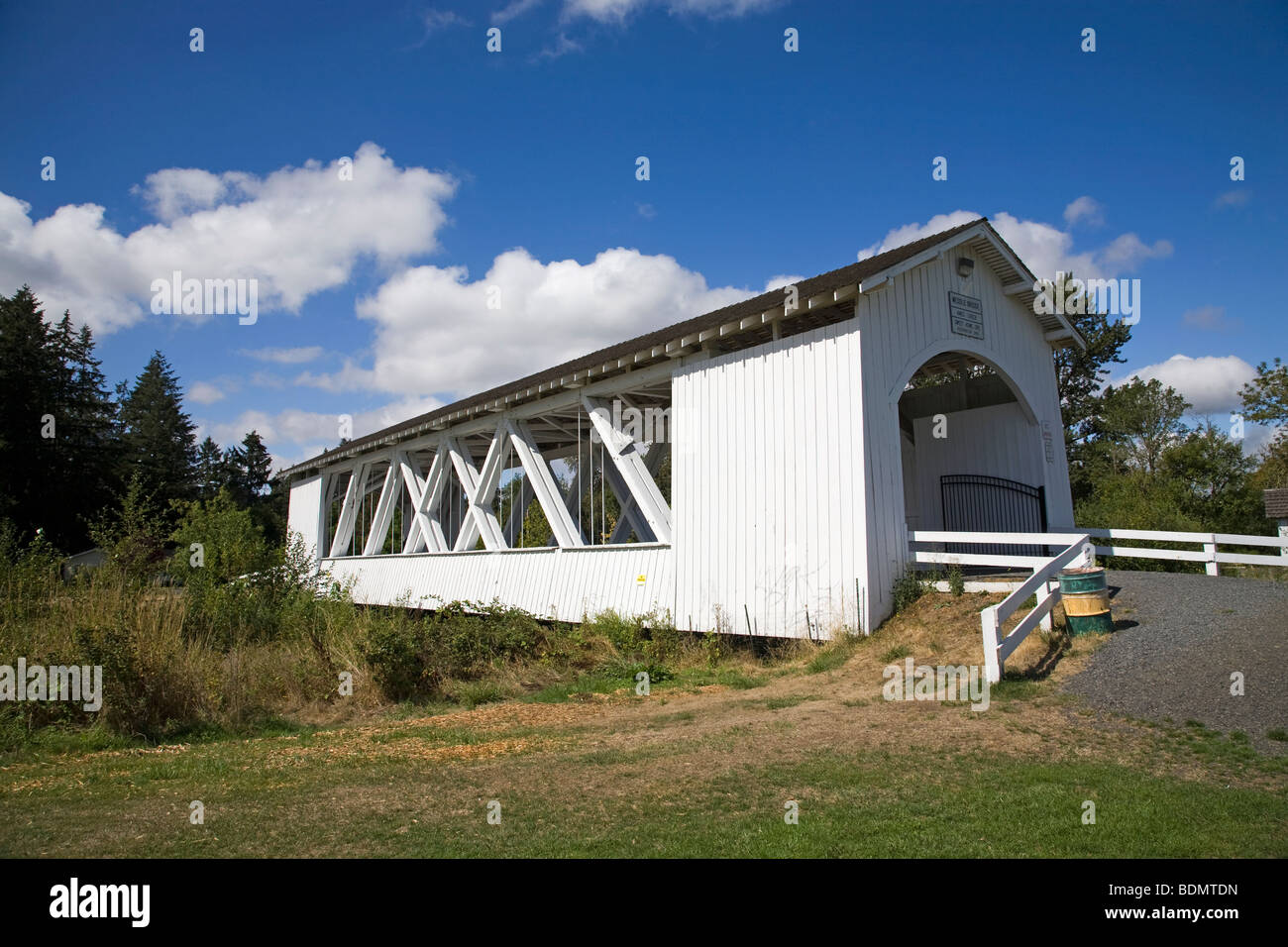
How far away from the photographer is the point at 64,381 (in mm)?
44156

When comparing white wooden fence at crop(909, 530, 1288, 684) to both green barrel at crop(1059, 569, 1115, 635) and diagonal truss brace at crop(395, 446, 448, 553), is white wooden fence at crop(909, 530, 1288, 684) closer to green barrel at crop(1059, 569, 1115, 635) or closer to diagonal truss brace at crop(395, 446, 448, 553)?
green barrel at crop(1059, 569, 1115, 635)

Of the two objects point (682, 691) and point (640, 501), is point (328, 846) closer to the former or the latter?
point (682, 691)

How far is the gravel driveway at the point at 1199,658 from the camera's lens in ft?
21.1

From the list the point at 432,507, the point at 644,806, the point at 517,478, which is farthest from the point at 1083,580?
the point at 517,478

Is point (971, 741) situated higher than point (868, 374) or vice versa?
point (868, 374)

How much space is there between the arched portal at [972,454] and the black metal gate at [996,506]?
0.02 m

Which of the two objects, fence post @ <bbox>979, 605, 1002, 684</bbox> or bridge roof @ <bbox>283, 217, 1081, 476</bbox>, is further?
bridge roof @ <bbox>283, 217, 1081, 476</bbox>

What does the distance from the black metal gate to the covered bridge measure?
0.11 feet

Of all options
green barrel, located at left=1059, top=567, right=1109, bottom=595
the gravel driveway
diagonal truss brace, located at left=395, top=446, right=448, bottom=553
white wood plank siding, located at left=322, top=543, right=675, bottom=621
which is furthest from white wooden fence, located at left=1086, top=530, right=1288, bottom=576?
diagonal truss brace, located at left=395, top=446, right=448, bottom=553

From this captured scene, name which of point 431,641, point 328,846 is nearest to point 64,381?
point 431,641

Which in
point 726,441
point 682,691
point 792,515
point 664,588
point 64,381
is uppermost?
point 64,381

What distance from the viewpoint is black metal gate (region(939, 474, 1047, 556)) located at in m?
14.1

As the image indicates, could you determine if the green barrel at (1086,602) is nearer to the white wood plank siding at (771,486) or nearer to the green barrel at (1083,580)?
the green barrel at (1083,580)
